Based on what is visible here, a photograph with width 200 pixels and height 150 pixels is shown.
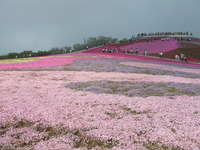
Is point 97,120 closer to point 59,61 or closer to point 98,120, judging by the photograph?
point 98,120

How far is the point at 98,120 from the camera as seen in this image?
8.51 metres

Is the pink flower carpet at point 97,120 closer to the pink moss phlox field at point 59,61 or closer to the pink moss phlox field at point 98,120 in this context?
the pink moss phlox field at point 98,120

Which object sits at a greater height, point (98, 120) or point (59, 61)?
point (59, 61)

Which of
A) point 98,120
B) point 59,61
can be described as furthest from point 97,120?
point 59,61

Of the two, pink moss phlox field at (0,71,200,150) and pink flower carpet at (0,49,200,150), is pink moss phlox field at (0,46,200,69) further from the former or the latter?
pink moss phlox field at (0,71,200,150)

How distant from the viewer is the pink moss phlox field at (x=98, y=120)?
6.73m

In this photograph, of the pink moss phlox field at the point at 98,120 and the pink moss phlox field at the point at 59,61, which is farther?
the pink moss phlox field at the point at 59,61

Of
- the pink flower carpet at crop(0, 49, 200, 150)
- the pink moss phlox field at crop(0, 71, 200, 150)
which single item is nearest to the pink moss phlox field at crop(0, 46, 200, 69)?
the pink flower carpet at crop(0, 49, 200, 150)

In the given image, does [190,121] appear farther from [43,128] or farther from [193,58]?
[193,58]

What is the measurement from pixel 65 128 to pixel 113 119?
2.00 metres

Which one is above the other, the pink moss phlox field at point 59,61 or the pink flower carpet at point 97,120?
the pink moss phlox field at point 59,61

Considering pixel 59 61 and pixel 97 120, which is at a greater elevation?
pixel 59 61

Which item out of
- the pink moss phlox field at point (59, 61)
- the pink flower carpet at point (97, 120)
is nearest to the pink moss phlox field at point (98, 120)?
the pink flower carpet at point (97, 120)

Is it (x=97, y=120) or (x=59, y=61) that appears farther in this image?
(x=59, y=61)
